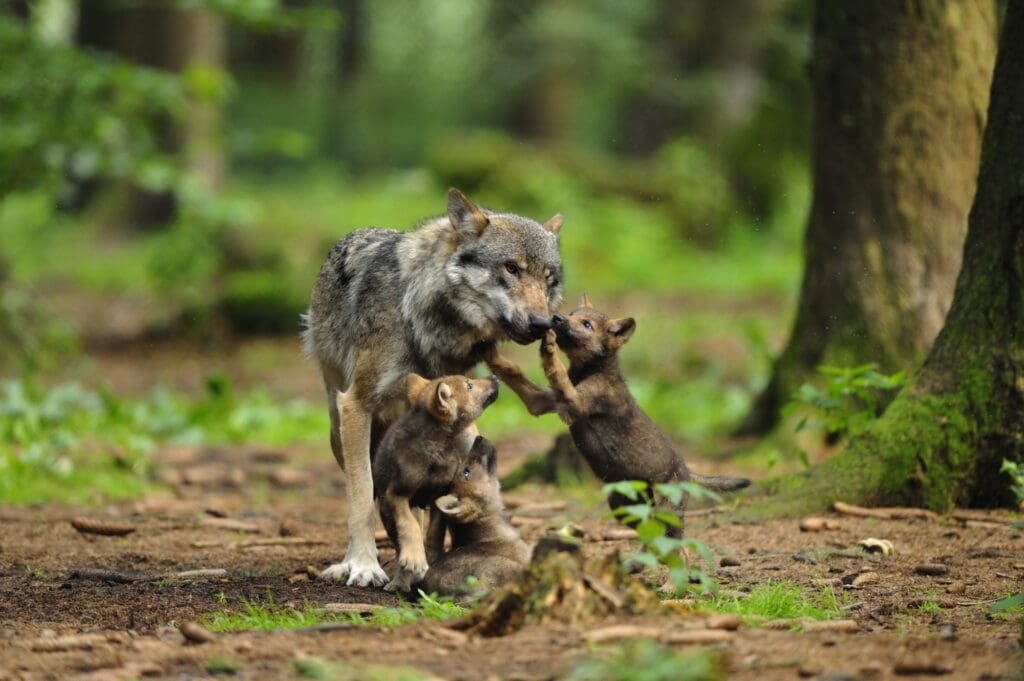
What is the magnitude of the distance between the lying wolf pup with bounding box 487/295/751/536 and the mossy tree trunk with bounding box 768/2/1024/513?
62.4 inches

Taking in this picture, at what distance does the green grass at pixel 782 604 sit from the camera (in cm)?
534

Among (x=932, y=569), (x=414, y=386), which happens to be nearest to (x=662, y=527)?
(x=414, y=386)

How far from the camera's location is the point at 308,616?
18.0 ft

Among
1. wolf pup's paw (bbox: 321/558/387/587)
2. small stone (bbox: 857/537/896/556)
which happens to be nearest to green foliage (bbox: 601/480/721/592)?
small stone (bbox: 857/537/896/556)

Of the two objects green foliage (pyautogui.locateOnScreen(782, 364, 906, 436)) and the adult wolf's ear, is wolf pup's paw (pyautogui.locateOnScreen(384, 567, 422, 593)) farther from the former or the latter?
green foliage (pyautogui.locateOnScreen(782, 364, 906, 436))

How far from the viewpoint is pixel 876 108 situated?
9148 mm

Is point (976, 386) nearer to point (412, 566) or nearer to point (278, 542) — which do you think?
point (412, 566)

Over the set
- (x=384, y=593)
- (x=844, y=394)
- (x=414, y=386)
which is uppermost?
(x=414, y=386)

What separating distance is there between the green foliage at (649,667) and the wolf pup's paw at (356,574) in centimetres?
244

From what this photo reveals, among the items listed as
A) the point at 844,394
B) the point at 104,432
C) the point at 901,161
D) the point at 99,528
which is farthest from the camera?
the point at 104,432

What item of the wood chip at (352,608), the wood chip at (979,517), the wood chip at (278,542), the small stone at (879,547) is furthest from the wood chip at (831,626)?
the wood chip at (278,542)

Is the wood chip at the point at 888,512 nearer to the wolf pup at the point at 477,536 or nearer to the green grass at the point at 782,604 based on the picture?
the green grass at the point at 782,604

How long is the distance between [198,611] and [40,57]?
330 inches

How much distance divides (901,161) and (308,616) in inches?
228
